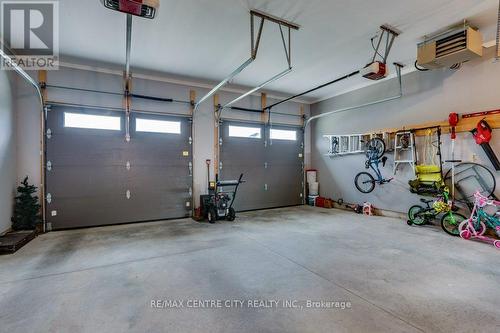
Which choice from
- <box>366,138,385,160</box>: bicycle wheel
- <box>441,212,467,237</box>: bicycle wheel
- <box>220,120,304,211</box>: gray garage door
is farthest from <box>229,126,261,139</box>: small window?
<box>441,212,467,237</box>: bicycle wheel

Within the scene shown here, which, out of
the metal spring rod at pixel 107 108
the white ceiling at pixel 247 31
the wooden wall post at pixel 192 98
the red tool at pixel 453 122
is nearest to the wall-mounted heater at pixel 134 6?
the white ceiling at pixel 247 31

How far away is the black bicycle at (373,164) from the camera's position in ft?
18.9

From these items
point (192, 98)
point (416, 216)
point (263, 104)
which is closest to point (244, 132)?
point (263, 104)

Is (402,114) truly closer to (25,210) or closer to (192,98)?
(192,98)

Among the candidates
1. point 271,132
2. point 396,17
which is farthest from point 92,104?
point 396,17

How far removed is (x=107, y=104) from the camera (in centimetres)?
513

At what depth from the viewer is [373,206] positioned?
19.9 ft

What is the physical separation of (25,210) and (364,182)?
7.00 meters

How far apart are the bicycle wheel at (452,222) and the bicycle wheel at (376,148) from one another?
1834 millimetres

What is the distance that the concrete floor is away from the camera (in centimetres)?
186

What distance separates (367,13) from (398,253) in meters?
3.26

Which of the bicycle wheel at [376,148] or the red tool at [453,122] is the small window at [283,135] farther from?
the red tool at [453,122]

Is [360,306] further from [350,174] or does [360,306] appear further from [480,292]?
[350,174]

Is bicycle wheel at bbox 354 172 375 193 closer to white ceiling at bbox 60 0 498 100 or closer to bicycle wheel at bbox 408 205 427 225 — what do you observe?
bicycle wheel at bbox 408 205 427 225
